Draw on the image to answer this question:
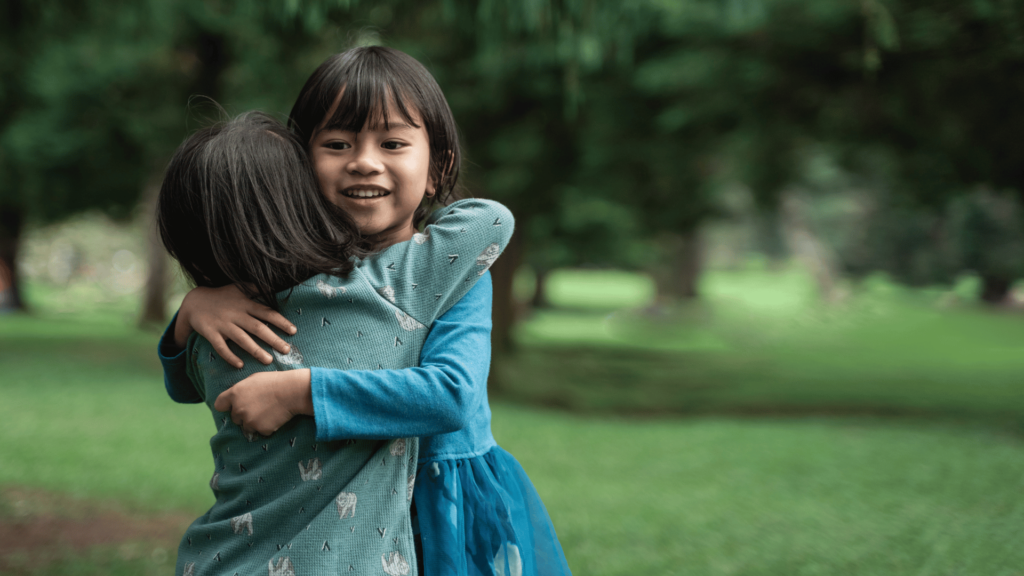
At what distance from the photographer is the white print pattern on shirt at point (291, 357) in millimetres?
1371

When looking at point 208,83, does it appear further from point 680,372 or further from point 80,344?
point 680,372

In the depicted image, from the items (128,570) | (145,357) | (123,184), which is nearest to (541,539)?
(128,570)

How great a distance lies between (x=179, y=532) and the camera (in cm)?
454

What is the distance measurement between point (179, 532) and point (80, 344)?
41.0 ft

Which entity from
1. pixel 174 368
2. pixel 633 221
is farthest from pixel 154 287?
pixel 174 368

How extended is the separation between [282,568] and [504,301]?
9.83 m

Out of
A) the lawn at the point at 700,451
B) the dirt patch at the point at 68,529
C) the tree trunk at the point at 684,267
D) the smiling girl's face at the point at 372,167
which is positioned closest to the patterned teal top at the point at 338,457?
the smiling girl's face at the point at 372,167

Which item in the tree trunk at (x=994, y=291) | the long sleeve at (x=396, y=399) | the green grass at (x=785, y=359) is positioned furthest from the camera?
the tree trunk at (x=994, y=291)

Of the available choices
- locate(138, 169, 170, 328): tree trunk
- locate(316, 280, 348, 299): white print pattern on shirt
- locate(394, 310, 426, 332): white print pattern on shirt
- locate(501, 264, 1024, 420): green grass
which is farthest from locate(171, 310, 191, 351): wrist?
locate(138, 169, 170, 328): tree trunk

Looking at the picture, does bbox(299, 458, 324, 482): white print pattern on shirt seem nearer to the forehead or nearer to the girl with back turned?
the girl with back turned

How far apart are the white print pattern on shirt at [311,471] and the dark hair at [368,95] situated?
0.59 meters

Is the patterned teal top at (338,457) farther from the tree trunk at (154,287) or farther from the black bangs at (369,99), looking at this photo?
the tree trunk at (154,287)

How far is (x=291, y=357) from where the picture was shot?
1.38 meters

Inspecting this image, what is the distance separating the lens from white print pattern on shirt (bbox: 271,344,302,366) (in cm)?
137
